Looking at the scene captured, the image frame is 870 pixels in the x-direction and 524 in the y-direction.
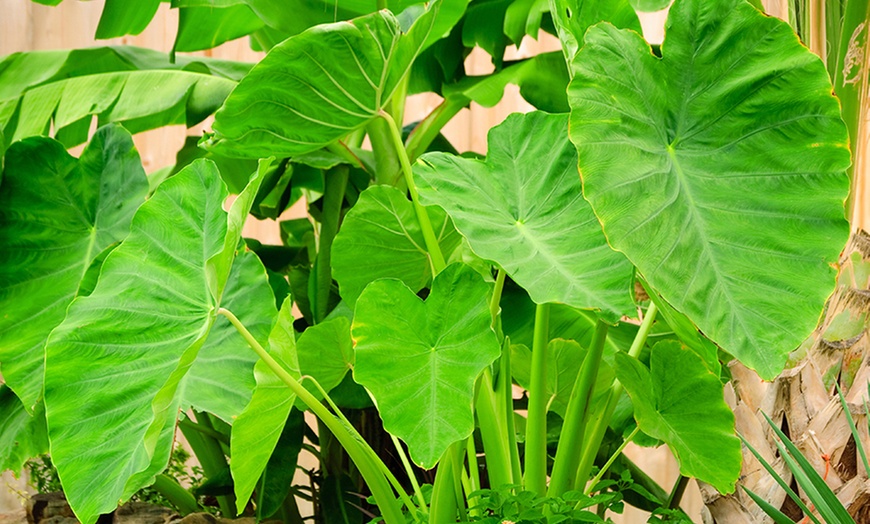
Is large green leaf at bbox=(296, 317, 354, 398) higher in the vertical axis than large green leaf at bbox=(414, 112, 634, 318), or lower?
lower

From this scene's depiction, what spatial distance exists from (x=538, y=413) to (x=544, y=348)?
6cm

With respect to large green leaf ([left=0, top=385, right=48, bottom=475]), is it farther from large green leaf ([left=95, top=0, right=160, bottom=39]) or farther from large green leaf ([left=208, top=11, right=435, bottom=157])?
large green leaf ([left=95, top=0, right=160, bottom=39])

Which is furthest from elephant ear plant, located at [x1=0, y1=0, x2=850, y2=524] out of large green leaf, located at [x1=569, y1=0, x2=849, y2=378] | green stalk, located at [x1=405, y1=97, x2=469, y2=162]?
green stalk, located at [x1=405, y1=97, x2=469, y2=162]

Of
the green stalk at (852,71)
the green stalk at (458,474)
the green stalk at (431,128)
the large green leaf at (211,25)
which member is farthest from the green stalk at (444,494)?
the large green leaf at (211,25)

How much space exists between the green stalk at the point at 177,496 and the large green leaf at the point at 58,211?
0.98 ft

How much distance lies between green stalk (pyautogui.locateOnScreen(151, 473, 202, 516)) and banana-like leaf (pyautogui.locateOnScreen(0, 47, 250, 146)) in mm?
495

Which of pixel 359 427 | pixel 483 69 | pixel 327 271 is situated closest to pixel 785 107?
pixel 327 271

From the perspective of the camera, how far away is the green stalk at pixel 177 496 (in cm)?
114

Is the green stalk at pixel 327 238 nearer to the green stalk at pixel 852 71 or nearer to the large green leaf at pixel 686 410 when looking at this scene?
the large green leaf at pixel 686 410

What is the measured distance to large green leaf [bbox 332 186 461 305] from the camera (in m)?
0.92

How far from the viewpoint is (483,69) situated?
5.52ft

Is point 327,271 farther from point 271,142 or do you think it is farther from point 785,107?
point 785,107

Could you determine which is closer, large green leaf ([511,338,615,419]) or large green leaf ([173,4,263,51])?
large green leaf ([511,338,615,419])

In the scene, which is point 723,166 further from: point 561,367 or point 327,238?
point 327,238
